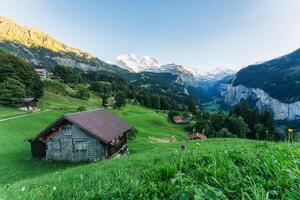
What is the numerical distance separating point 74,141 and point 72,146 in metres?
0.78

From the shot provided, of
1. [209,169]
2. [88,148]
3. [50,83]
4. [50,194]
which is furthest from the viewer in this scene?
[50,83]

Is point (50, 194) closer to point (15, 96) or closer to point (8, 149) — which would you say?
point (8, 149)

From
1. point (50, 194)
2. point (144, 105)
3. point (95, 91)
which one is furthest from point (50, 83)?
point (50, 194)

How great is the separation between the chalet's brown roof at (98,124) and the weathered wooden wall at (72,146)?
47.8 inches

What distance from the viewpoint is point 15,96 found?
273ft

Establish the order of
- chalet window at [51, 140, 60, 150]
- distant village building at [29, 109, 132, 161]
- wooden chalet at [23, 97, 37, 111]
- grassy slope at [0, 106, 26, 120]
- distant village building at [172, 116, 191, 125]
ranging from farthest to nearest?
distant village building at [172, 116, 191, 125] → wooden chalet at [23, 97, 37, 111] → grassy slope at [0, 106, 26, 120] → chalet window at [51, 140, 60, 150] → distant village building at [29, 109, 132, 161]

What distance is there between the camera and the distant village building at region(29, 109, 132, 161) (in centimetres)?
3991

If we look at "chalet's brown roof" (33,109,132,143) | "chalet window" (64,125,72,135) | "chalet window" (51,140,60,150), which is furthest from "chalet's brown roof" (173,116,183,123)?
"chalet window" (64,125,72,135)

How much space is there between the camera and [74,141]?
40.8 meters

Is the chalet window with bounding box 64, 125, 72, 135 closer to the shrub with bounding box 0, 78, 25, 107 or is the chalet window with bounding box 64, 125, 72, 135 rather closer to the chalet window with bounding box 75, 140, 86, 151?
the chalet window with bounding box 75, 140, 86, 151

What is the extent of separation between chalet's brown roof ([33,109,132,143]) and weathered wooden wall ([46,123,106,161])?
3.98 feet

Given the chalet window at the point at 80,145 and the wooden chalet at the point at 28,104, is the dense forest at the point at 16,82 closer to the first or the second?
the wooden chalet at the point at 28,104

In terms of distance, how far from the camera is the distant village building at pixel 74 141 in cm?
3991

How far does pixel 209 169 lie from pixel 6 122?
206ft
